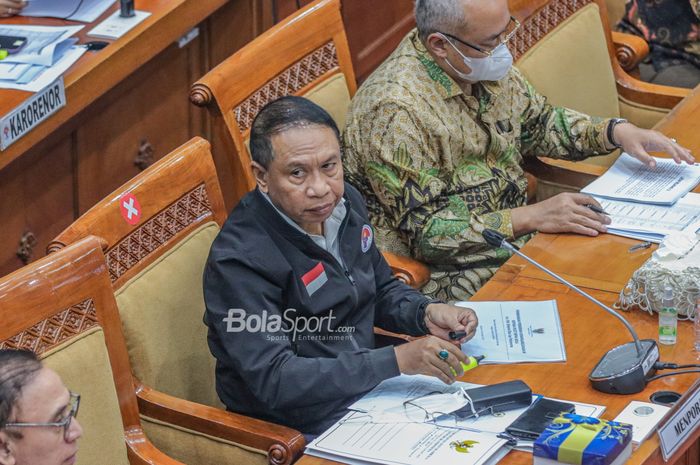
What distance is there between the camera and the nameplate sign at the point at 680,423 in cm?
214

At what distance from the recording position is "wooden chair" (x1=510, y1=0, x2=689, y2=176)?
12.0 feet

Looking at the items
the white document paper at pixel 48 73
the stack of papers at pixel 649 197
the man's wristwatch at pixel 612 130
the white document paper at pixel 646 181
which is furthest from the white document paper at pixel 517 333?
the white document paper at pixel 48 73

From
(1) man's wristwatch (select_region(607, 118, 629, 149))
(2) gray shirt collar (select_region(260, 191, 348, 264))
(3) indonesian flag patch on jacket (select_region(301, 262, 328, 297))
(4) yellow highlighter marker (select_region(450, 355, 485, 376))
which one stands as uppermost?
(2) gray shirt collar (select_region(260, 191, 348, 264))

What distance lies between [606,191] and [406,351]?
0.94 metres

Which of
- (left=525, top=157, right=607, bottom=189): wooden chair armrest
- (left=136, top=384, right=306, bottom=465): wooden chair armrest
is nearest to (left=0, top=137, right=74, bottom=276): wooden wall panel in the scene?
(left=136, top=384, right=306, bottom=465): wooden chair armrest

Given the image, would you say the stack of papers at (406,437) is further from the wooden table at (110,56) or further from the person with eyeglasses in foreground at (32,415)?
the wooden table at (110,56)

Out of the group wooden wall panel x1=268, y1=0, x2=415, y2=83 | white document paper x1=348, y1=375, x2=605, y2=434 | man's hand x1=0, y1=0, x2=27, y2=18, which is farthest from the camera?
wooden wall panel x1=268, y1=0, x2=415, y2=83

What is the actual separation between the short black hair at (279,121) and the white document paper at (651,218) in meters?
0.80

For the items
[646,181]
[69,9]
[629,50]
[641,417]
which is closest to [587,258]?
[646,181]

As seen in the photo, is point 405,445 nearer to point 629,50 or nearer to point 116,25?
point 116,25

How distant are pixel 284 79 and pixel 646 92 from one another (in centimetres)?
132

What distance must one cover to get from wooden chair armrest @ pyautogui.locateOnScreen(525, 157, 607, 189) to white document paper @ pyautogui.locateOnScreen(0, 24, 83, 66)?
1307mm

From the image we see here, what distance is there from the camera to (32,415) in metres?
1.83

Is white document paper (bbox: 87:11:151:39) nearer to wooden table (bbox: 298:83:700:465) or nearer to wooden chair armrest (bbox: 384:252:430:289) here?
wooden chair armrest (bbox: 384:252:430:289)
